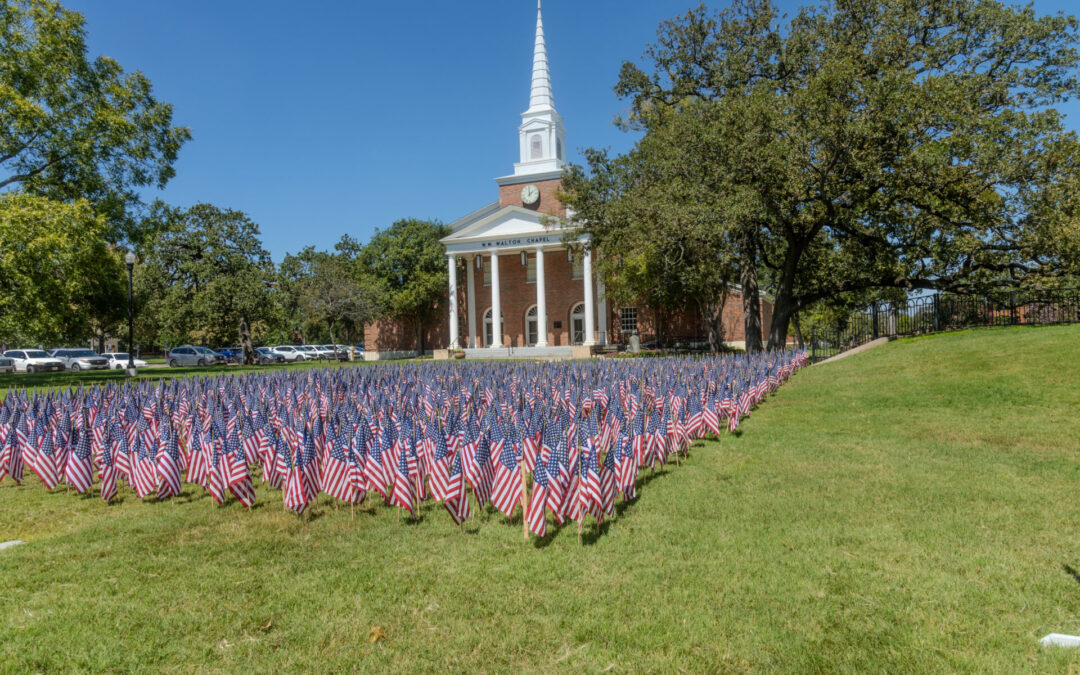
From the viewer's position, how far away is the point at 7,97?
18.6 meters

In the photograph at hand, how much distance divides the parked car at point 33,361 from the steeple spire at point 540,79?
116ft

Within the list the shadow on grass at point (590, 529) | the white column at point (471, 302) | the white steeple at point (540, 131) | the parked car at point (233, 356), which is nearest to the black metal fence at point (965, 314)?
the shadow on grass at point (590, 529)

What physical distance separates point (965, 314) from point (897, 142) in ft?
23.7

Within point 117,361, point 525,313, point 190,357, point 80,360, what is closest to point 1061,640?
point 525,313

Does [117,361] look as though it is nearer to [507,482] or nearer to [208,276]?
[208,276]

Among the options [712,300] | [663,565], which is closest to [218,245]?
[712,300]

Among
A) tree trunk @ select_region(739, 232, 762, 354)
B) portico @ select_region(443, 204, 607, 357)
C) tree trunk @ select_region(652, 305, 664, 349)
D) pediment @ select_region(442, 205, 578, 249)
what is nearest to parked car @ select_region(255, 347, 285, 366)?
portico @ select_region(443, 204, 607, 357)

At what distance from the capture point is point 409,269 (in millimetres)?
46469

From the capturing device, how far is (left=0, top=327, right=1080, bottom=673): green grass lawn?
3316 mm

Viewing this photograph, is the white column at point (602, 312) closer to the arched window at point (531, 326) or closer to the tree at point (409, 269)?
the arched window at point (531, 326)

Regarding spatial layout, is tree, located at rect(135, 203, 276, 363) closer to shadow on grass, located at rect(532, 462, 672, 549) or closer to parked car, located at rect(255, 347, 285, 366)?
parked car, located at rect(255, 347, 285, 366)

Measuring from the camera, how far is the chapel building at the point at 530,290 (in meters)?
40.4

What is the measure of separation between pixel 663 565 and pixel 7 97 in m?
23.8

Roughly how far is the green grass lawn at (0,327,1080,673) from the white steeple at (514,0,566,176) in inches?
1662
